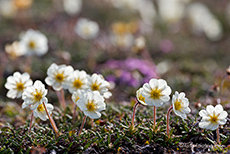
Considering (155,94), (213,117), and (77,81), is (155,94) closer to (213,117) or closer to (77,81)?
(213,117)

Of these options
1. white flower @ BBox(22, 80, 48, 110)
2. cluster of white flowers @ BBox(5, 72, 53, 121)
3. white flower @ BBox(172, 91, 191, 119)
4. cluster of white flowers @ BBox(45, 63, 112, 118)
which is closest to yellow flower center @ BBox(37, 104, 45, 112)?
cluster of white flowers @ BBox(5, 72, 53, 121)

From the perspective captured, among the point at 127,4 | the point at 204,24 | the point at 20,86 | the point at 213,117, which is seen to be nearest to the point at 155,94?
the point at 213,117

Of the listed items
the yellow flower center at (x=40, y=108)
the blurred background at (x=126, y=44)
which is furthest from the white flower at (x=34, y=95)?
the blurred background at (x=126, y=44)

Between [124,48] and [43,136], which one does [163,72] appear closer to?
[124,48]

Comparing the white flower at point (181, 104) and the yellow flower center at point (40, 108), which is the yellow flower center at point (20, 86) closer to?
the yellow flower center at point (40, 108)

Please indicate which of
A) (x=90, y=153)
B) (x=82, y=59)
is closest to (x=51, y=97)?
(x=82, y=59)
